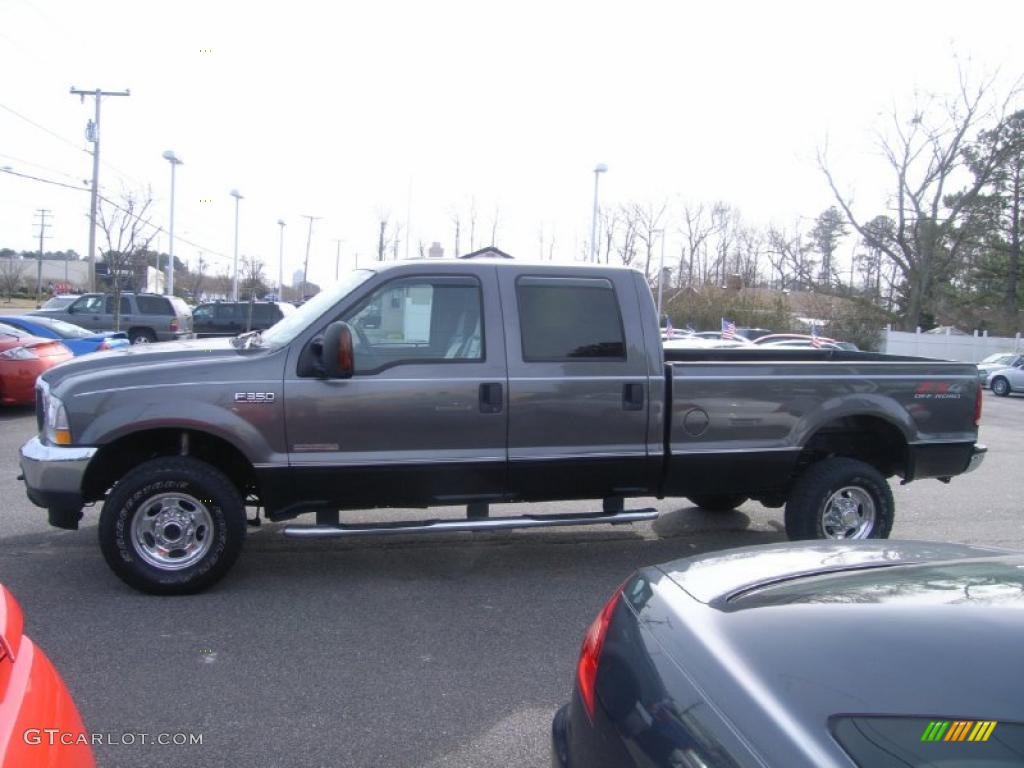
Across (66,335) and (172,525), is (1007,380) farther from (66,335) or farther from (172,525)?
(172,525)

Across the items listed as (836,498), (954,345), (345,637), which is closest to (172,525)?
(345,637)

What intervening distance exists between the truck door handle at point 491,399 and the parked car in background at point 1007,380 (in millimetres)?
27478

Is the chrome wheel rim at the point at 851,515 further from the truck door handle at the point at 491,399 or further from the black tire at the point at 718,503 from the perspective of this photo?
the truck door handle at the point at 491,399

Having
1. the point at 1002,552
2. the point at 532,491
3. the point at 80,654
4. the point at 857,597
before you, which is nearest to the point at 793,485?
the point at 532,491

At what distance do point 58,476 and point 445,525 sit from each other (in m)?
2.29

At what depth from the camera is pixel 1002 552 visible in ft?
8.72

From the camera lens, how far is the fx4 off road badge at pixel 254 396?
16.6ft

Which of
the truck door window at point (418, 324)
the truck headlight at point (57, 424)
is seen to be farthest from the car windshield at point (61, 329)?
the truck door window at point (418, 324)

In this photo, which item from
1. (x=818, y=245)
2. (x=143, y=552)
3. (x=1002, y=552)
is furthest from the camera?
(x=818, y=245)

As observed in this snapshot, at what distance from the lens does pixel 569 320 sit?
18.5ft

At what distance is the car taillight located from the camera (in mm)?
2266

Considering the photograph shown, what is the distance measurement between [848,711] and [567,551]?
15.4ft

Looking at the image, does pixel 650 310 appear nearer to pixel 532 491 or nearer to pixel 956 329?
pixel 532 491

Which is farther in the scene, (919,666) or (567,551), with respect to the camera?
(567,551)
